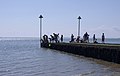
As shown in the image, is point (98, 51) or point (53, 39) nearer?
point (98, 51)

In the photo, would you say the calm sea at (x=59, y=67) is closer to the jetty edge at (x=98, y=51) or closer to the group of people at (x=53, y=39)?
the jetty edge at (x=98, y=51)

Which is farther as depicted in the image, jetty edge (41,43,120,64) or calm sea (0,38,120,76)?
jetty edge (41,43,120,64)

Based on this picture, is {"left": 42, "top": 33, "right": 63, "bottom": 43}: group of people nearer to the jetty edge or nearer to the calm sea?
the jetty edge

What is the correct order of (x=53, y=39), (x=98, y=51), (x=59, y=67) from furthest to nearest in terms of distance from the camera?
1. (x=53, y=39)
2. (x=98, y=51)
3. (x=59, y=67)

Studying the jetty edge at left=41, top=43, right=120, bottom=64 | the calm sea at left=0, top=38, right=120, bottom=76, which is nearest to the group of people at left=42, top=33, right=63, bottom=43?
the jetty edge at left=41, top=43, right=120, bottom=64

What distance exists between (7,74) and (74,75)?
488 cm

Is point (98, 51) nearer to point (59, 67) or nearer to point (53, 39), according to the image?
point (59, 67)

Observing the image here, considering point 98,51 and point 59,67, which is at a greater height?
point 98,51

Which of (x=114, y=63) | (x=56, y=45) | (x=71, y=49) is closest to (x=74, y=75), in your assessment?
(x=114, y=63)

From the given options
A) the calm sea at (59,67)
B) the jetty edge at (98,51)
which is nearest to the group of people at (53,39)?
the jetty edge at (98,51)

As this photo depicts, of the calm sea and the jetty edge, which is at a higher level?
the jetty edge

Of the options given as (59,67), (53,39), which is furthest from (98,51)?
(53,39)

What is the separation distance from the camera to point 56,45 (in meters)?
56.1

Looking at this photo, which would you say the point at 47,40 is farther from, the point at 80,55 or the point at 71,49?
the point at 80,55
